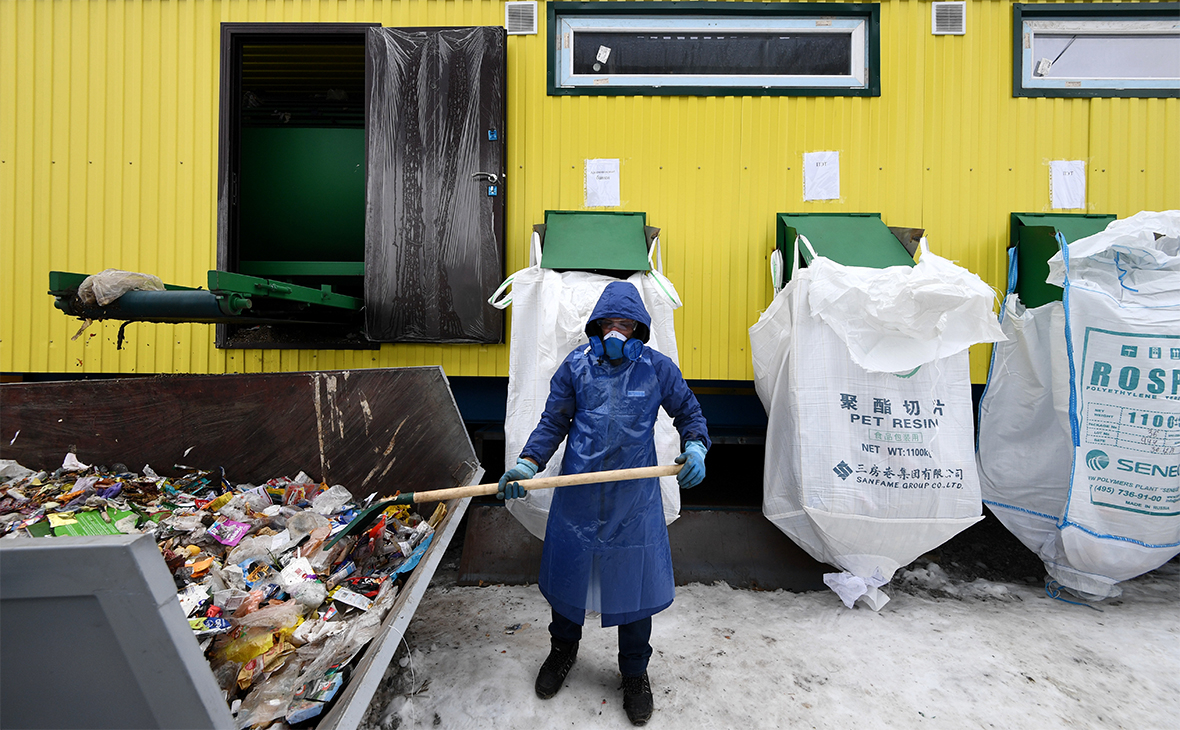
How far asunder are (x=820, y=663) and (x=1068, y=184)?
3.05m

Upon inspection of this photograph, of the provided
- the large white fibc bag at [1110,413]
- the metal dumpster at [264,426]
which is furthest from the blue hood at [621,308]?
the large white fibc bag at [1110,413]

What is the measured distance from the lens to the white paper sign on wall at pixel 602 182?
287 cm

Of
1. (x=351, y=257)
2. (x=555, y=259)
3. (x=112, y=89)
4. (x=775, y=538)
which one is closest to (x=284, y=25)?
(x=112, y=89)

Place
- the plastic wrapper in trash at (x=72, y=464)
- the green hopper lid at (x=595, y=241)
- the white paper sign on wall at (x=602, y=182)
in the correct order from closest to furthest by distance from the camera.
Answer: the plastic wrapper in trash at (x=72, y=464), the green hopper lid at (x=595, y=241), the white paper sign on wall at (x=602, y=182)

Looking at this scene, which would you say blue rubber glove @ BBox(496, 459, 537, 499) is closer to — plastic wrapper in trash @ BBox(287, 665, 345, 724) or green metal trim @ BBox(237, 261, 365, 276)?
plastic wrapper in trash @ BBox(287, 665, 345, 724)

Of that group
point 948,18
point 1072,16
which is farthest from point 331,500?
point 1072,16

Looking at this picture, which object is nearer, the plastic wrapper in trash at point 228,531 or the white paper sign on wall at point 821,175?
the plastic wrapper in trash at point 228,531

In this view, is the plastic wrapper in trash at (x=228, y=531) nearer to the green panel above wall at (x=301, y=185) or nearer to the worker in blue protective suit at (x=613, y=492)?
the worker in blue protective suit at (x=613, y=492)

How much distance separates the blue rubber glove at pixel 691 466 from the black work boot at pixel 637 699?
0.69m

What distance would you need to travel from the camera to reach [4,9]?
2902 millimetres

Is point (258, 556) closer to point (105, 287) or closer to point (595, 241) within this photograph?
point (105, 287)

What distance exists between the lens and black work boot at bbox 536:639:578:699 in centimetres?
170

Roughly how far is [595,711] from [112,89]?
420 cm

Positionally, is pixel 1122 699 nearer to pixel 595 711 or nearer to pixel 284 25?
pixel 595 711
